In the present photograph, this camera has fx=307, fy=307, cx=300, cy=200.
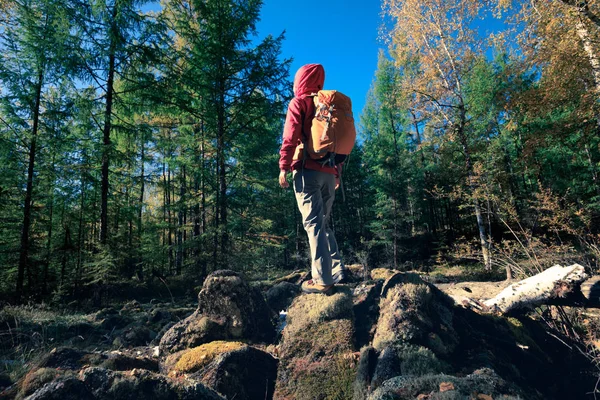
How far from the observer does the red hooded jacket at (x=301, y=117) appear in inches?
136

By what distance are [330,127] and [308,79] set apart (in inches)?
29.5

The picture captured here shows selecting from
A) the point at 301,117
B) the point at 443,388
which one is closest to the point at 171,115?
the point at 301,117

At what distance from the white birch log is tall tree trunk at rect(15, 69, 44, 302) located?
1235 centimetres

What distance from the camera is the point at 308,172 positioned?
3.56 m

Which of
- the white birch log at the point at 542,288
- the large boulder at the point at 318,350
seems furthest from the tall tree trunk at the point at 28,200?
the white birch log at the point at 542,288

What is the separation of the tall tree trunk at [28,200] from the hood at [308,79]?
10.3 metres

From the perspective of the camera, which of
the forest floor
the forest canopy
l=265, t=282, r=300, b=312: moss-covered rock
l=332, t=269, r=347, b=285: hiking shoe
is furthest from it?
the forest canopy

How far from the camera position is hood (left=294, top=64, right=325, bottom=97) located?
3.65 m

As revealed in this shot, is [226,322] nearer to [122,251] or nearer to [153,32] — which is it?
[122,251]

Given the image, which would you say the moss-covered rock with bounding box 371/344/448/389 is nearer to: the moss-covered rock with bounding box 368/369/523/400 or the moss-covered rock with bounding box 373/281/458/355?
the moss-covered rock with bounding box 373/281/458/355

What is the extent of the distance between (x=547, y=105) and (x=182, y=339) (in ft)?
38.2

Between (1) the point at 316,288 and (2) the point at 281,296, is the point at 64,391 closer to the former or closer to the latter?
(1) the point at 316,288

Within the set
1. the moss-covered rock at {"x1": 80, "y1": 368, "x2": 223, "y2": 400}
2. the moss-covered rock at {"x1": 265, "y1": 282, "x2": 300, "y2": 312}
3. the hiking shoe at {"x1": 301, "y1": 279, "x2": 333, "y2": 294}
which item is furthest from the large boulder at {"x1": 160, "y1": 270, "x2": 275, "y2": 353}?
the moss-covered rock at {"x1": 80, "y1": 368, "x2": 223, "y2": 400}

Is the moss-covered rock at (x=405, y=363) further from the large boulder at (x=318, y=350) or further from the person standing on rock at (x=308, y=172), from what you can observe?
the person standing on rock at (x=308, y=172)
